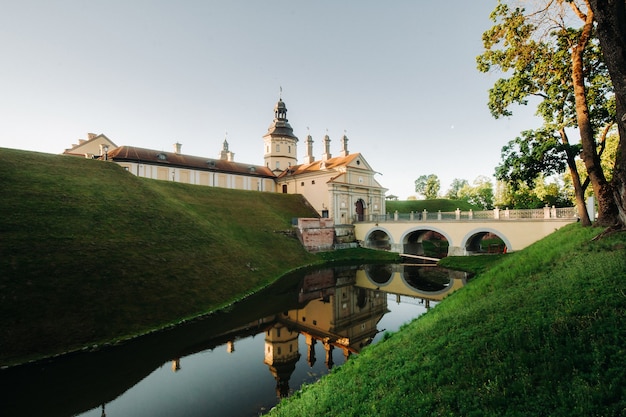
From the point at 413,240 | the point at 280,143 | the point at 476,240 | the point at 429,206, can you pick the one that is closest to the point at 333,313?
the point at 476,240

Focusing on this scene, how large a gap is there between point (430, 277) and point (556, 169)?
39.0 ft

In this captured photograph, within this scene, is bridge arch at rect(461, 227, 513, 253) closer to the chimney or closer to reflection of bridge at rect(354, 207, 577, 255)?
reflection of bridge at rect(354, 207, 577, 255)

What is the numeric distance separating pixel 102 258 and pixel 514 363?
1776 centimetres

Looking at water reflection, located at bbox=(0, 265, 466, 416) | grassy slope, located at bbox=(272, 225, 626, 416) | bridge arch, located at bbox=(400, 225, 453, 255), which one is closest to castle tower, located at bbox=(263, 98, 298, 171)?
bridge arch, located at bbox=(400, 225, 453, 255)

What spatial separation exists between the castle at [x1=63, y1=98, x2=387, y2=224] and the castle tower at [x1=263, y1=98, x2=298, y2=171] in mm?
205

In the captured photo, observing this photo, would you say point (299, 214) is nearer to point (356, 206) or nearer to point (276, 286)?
point (356, 206)

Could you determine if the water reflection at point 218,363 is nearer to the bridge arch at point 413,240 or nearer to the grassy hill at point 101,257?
the grassy hill at point 101,257

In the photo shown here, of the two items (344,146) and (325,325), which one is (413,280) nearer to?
(325,325)

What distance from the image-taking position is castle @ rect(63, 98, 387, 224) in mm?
41125

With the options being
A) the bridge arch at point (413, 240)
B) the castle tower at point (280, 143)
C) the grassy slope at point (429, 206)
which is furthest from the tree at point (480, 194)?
the castle tower at point (280, 143)

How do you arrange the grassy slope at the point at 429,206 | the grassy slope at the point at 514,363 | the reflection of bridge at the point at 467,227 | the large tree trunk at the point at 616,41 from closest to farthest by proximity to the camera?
the grassy slope at the point at 514,363
the large tree trunk at the point at 616,41
the reflection of bridge at the point at 467,227
the grassy slope at the point at 429,206

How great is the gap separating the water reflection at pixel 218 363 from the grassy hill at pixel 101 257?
143 cm

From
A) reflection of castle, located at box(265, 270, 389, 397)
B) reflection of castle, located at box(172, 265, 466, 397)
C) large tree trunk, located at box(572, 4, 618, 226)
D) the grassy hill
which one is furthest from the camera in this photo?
large tree trunk, located at box(572, 4, 618, 226)

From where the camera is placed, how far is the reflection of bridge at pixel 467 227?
25.6 m
